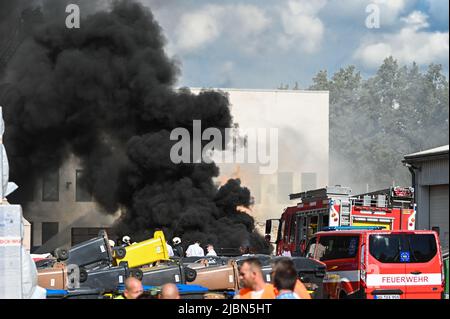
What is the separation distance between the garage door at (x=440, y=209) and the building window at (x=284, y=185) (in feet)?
51.5

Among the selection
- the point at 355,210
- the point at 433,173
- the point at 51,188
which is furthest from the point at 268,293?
the point at 51,188

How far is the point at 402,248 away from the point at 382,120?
42383 mm

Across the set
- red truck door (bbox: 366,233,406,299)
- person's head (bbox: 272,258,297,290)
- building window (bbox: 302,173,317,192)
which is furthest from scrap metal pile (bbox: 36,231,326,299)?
building window (bbox: 302,173,317,192)

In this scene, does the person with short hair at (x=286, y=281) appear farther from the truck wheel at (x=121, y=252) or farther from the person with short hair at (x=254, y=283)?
the truck wheel at (x=121, y=252)

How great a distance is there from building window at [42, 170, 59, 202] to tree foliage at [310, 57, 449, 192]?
54.4ft

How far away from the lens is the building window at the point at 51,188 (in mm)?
39456

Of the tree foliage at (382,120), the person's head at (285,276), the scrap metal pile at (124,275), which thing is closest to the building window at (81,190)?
the tree foliage at (382,120)

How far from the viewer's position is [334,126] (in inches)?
1996

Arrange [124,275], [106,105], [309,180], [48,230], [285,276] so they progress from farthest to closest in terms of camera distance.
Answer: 1. [309,180]
2. [48,230]
3. [106,105]
4. [124,275]
5. [285,276]

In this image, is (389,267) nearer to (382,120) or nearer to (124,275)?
(124,275)

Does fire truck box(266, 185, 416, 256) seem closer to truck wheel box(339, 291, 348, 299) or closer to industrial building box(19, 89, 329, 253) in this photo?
truck wheel box(339, 291, 348, 299)

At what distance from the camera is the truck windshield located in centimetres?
1252

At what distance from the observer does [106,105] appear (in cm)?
3538
